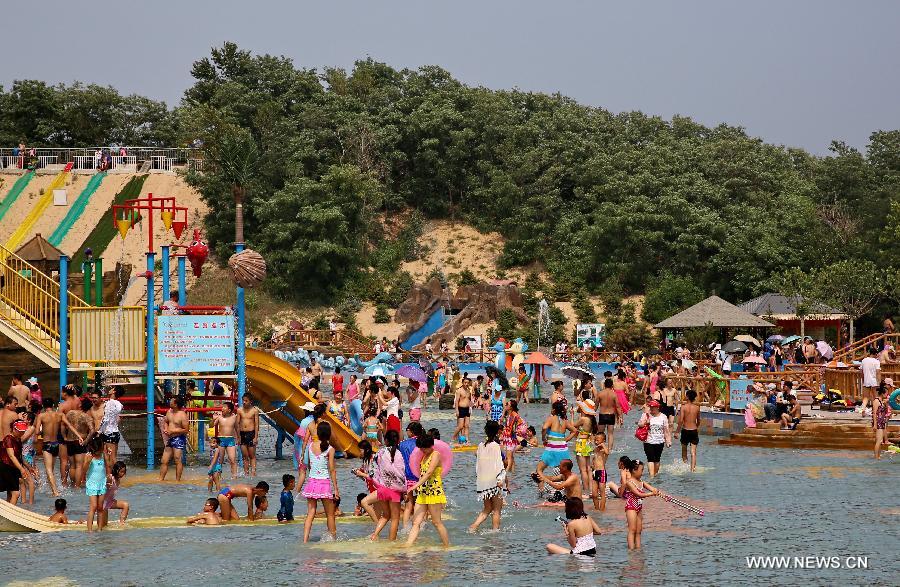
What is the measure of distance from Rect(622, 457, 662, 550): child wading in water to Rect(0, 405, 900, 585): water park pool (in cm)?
22

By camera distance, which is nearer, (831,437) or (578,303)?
(831,437)

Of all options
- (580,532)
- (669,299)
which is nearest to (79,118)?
(669,299)

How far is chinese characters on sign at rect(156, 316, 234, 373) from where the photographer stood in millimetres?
23609

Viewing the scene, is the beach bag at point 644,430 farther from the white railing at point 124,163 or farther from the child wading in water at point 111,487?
the white railing at point 124,163

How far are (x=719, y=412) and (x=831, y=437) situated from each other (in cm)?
384

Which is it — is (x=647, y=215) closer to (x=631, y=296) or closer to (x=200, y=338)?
(x=631, y=296)

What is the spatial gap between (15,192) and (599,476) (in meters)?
59.8

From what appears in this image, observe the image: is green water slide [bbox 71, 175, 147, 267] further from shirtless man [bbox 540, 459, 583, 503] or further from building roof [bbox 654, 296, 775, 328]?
shirtless man [bbox 540, 459, 583, 503]

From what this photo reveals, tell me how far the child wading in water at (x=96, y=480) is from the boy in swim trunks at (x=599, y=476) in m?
6.68

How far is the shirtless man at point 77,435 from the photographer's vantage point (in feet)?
68.8

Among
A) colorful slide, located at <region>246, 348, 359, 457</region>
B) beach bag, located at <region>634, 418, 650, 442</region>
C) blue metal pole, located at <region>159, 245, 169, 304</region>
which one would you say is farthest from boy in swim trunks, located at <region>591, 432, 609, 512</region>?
blue metal pole, located at <region>159, 245, 169, 304</region>

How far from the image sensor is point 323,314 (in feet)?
200

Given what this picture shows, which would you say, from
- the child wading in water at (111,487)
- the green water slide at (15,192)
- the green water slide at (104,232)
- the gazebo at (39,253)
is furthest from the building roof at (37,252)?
the green water slide at (15,192)

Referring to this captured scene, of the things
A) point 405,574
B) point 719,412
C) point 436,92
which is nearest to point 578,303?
point 436,92
